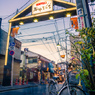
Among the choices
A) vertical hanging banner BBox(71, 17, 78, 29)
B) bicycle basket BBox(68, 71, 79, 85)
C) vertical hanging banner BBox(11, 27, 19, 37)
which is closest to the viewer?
bicycle basket BBox(68, 71, 79, 85)

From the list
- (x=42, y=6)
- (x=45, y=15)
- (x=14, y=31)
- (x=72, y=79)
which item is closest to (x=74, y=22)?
(x=45, y=15)

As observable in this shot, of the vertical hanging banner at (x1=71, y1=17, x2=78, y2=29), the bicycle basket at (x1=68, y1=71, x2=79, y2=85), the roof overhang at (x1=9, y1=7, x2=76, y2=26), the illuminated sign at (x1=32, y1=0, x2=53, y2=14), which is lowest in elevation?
the bicycle basket at (x1=68, y1=71, x2=79, y2=85)

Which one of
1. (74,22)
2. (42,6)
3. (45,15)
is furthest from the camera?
(42,6)

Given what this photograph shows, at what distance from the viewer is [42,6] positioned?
11.5m

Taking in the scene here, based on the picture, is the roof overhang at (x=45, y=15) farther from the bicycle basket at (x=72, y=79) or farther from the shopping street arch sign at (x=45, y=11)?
the bicycle basket at (x=72, y=79)

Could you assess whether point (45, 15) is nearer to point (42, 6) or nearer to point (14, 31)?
point (42, 6)

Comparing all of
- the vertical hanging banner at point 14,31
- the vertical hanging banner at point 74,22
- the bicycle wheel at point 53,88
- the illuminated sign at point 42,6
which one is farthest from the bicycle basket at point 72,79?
the vertical hanging banner at point 14,31

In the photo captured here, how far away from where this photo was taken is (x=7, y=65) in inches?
482

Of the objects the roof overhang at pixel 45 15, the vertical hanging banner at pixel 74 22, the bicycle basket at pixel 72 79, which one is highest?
the roof overhang at pixel 45 15

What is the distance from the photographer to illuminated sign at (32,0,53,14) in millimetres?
11305

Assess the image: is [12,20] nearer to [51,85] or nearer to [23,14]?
[23,14]

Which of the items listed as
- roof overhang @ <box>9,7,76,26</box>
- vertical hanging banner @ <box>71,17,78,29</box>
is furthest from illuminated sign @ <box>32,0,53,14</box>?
vertical hanging banner @ <box>71,17,78,29</box>

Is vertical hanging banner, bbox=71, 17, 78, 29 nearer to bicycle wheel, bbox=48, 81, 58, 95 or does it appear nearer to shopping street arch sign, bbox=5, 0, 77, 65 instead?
shopping street arch sign, bbox=5, 0, 77, 65

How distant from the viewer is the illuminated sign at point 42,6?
37.1 feet
